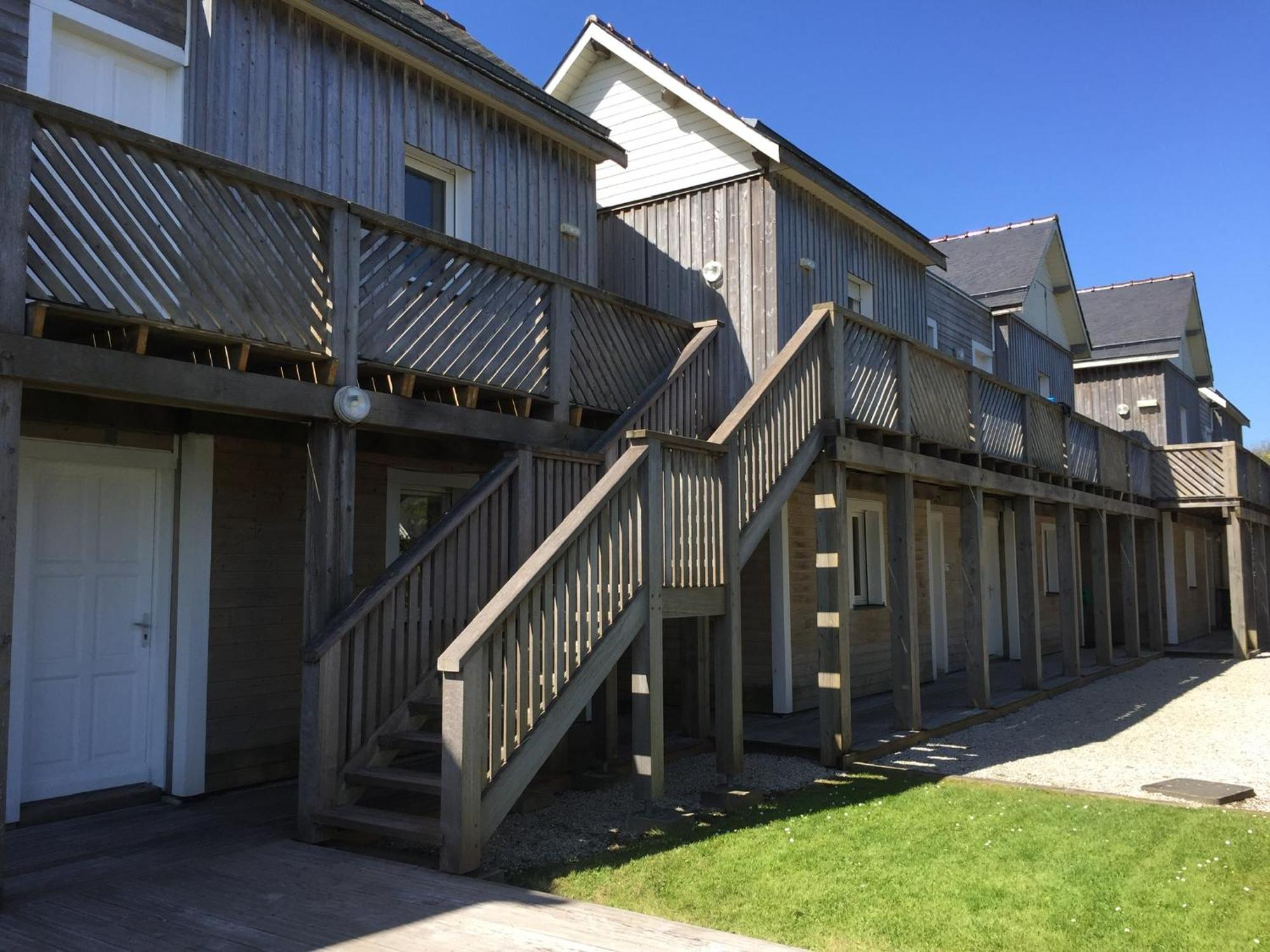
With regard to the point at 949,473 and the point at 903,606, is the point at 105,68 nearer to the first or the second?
the point at 903,606

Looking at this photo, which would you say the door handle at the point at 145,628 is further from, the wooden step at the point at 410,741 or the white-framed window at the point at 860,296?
the white-framed window at the point at 860,296

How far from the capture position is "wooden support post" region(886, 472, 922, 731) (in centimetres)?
963

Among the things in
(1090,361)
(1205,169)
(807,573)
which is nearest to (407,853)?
(807,573)

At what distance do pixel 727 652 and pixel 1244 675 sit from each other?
1166 cm

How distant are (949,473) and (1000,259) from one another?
44.0ft

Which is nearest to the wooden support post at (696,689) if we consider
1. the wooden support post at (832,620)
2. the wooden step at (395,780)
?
the wooden support post at (832,620)

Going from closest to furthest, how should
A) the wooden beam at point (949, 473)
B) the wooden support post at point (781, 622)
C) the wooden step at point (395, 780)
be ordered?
the wooden step at point (395, 780)
the wooden beam at point (949, 473)
the wooden support post at point (781, 622)

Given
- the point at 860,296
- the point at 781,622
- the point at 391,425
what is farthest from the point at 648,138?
the point at 391,425

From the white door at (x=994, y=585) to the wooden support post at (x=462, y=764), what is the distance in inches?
565

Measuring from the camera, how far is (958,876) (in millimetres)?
5289

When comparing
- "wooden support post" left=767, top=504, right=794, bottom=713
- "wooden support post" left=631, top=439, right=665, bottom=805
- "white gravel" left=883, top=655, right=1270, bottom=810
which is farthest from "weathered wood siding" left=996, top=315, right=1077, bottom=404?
"wooden support post" left=631, top=439, right=665, bottom=805

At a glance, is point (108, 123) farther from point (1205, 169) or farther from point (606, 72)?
point (1205, 169)

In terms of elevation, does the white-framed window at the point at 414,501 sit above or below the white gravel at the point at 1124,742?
above

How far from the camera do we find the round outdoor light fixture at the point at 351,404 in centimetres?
601
